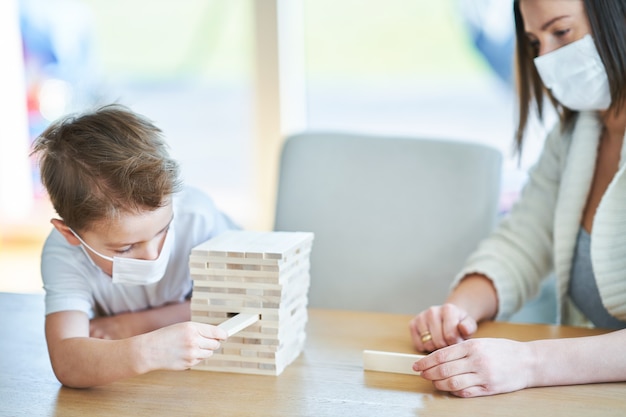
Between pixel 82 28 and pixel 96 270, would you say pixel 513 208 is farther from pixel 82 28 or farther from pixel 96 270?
pixel 82 28

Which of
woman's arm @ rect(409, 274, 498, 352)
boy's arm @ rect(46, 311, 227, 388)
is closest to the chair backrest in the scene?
woman's arm @ rect(409, 274, 498, 352)

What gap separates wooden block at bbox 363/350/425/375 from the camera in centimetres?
121

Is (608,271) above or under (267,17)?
under

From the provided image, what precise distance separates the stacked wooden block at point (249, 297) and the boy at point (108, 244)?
0.10 metres

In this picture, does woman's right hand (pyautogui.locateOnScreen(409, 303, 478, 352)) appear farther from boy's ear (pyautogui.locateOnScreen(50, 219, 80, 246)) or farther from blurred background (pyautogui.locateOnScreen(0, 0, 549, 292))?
blurred background (pyautogui.locateOnScreen(0, 0, 549, 292))

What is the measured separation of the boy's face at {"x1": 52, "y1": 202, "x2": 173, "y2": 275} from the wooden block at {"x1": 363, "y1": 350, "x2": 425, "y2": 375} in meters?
0.38

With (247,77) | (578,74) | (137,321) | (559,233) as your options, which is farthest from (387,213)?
(247,77)

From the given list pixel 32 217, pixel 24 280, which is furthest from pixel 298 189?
pixel 32 217

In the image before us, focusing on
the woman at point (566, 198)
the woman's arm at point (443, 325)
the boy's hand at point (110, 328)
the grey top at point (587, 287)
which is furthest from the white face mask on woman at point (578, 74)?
the boy's hand at point (110, 328)

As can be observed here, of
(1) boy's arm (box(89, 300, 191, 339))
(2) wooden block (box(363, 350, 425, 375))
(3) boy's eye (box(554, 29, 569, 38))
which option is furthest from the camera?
(3) boy's eye (box(554, 29, 569, 38))

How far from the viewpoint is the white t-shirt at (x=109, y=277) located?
139cm

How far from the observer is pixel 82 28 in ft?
13.1

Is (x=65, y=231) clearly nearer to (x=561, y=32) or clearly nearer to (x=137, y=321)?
(x=137, y=321)

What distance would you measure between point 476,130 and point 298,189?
5.92 ft
